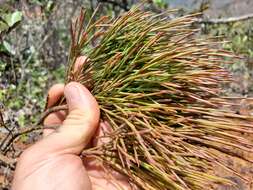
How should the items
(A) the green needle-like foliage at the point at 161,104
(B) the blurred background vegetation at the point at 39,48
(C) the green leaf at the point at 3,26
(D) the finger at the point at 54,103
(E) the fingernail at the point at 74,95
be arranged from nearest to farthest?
(A) the green needle-like foliage at the point at 161,104 → (E) the fingernail at the point at 74,95 → (D) the finger at the point at 54,103 → (C) the green leaf at the point at 3,26 → (B) the blurred background vegetation at the point at 39,48

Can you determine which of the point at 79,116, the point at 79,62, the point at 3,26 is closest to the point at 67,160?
the point at 79,116

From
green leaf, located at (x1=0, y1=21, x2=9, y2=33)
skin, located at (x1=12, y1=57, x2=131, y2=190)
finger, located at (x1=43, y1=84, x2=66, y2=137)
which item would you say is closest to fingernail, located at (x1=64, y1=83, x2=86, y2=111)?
skin, located at (x1=12, y1=57, x2=131, y2=190)

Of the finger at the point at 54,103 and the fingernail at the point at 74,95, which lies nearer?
the fingernail at the point at 74,95

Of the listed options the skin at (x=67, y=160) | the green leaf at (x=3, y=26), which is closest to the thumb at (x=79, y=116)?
the skin at (x=67, y=160)

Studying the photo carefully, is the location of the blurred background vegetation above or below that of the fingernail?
below

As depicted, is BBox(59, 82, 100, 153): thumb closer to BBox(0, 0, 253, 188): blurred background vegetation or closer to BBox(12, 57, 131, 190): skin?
BBox(12, 57, 131, 190): skin

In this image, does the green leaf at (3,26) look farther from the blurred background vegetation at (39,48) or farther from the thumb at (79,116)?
the thumb at (79,116)

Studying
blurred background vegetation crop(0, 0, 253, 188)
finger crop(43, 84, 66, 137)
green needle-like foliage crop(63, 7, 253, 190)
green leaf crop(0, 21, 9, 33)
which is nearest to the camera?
green needle-like foliage crop(63, 7, 253, 190)

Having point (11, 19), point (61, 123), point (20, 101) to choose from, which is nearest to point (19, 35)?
point (20, 101)
